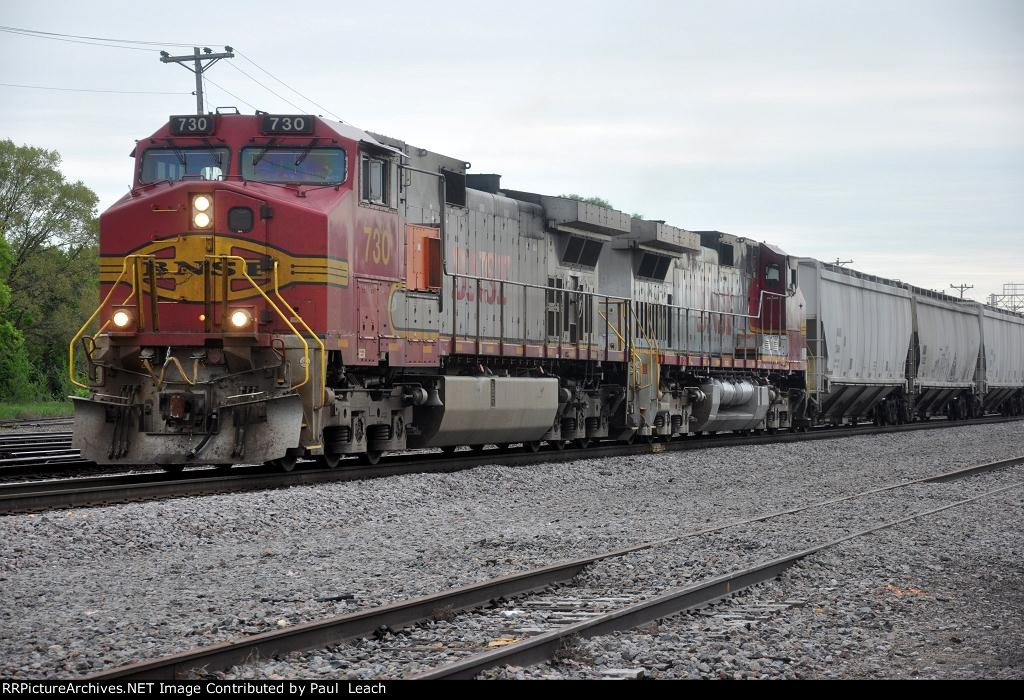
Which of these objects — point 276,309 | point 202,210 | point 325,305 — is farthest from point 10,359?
point 276,309

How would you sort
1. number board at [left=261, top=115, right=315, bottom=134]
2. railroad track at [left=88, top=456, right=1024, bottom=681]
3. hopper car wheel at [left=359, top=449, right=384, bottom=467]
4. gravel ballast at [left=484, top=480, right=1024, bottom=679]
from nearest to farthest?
railroad track at [left=88, top=456, right=1024, bottom=681]
gravel ballast at [left=484, top=480, right=1024, bottom=679]
number board at [left=261, top=115, right=315, bottom=134]
hopper car wheel at [left=359, top=449, right=384, bottom=467]

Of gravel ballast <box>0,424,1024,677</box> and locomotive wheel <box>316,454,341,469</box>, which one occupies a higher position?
locomotive wheel <box>316,454,341,469</box>

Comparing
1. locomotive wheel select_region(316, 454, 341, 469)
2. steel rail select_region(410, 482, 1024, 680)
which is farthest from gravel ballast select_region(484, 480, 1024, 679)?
locomotive wheel select_region(316, 454, 341, 469)

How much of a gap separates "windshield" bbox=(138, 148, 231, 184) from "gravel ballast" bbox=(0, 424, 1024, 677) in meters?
3.65

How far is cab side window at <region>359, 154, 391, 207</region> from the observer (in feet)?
39.9

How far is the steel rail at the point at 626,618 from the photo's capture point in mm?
4969

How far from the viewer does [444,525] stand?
985 cm

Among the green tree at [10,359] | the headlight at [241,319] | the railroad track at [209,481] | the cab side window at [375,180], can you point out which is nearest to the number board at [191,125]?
the cab side window at [375,180]

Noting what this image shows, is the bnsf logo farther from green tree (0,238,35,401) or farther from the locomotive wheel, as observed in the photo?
green tree (0,238,35,401)

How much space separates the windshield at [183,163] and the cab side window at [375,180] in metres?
1.43
